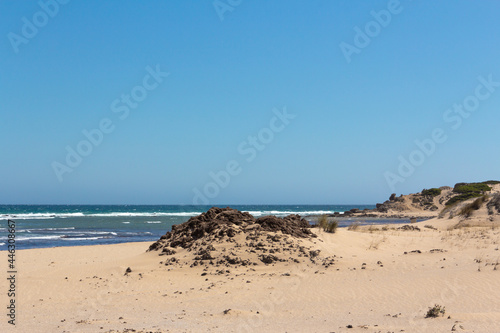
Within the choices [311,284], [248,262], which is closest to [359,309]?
[311,284]

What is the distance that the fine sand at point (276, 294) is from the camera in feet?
25.9

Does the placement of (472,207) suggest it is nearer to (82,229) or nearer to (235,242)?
(235,242)

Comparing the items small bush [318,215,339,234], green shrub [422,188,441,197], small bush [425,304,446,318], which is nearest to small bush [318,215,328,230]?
small bush [318,215,339,234]

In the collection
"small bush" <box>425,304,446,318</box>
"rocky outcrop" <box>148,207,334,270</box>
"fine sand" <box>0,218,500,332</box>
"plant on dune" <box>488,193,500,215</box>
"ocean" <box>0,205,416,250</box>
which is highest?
"ocean" <box>0,205,416,250</box>

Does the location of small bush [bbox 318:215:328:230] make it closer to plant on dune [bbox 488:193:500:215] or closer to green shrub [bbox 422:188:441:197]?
plant on dune [bbox 488:193:500:215]

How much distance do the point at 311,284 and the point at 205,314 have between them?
384 centimetres

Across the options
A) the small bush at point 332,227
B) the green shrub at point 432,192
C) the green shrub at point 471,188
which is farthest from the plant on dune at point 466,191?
the small bush at point 332,227

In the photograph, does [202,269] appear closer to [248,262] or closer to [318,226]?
[248,262]

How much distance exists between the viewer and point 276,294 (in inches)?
420

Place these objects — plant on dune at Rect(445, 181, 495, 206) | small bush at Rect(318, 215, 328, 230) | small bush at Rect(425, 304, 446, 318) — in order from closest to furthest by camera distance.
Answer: small bush at Rect(425, 304, 446, 318)
small bush at Rect(318, 215, 328, 230)
plant on dune at Rect(445, 181, 495, 206)

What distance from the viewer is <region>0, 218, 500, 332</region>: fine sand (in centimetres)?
791

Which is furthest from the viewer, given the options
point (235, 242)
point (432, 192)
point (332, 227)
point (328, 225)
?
point (432, 192)

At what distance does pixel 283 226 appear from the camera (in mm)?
17078

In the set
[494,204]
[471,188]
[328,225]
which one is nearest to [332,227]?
[328,225]
